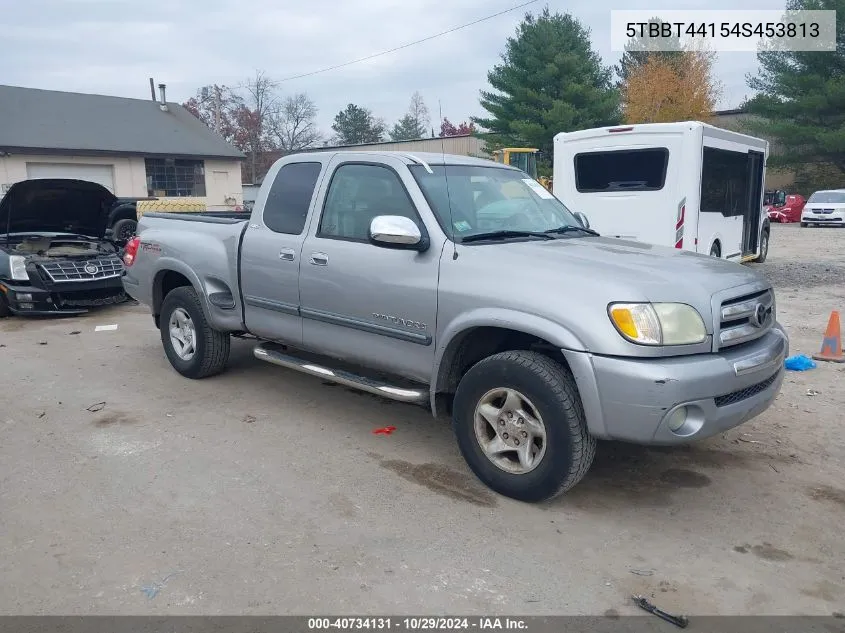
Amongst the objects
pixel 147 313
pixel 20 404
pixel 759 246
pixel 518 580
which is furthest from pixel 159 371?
pixel 759 246

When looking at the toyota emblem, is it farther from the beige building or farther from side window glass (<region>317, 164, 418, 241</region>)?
the beige building

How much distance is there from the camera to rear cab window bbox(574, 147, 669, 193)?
34.8 ft

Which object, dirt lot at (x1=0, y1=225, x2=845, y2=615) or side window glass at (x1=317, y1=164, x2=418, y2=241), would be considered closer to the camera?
dirt lot at (x1=0, y1=225, x2=845, y2=615)

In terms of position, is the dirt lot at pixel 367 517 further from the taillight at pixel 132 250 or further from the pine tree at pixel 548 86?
the pine tree at pixel 548 86

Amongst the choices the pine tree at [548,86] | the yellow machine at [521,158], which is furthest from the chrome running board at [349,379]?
the pine tree at [548,86]

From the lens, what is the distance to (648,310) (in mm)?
3457

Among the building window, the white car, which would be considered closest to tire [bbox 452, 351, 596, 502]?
the white car

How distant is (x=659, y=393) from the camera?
3.35 meters

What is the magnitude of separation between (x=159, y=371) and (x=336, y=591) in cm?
422

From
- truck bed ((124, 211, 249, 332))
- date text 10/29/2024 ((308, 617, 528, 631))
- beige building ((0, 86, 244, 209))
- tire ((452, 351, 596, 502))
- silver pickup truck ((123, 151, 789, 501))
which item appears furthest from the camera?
beige building ((0, 86, 244, 209))

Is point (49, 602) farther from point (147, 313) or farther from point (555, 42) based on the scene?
point (555, 42)

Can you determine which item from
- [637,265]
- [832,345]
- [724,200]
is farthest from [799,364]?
[724,200]

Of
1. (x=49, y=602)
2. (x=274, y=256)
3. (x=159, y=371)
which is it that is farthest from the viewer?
(x=159, y=371)

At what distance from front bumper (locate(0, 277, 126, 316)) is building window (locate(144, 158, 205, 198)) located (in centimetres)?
2145
